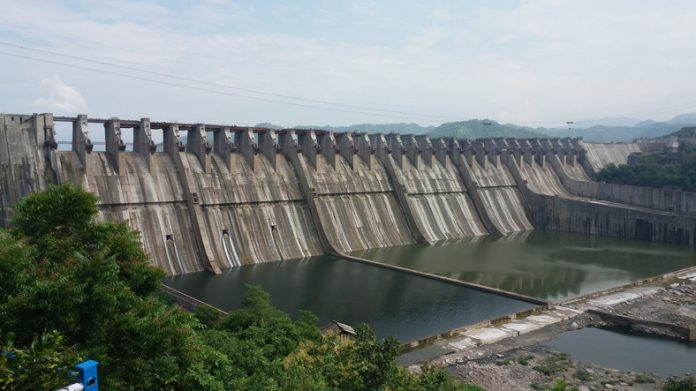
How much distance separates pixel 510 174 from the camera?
5166cm

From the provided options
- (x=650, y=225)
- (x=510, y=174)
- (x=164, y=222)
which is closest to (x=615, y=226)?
(x=650, y=225)

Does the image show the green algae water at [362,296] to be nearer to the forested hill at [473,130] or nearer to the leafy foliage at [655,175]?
the leafy foliage at [655,175]

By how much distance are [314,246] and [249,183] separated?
554 centimetres

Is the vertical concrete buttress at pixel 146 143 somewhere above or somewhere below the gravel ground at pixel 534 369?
above

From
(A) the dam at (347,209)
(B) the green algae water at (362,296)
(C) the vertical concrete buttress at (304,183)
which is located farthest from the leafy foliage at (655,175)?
(C) the vertical concrete buttress at (304,183)

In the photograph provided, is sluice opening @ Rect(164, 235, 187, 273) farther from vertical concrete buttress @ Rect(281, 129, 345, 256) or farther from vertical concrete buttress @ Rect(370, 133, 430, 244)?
vertical concrete buttress @ Rect(370, 133, 430, 244)

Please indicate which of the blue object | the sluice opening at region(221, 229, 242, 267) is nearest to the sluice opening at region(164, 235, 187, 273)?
the sluice opening at region(221, 229, 242, 267)

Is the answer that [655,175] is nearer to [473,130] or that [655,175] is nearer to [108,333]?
[108,333]

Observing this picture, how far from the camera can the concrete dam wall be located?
28562mm

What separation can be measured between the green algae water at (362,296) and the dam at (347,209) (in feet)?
0.51

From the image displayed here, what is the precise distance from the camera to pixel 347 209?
37.7 m

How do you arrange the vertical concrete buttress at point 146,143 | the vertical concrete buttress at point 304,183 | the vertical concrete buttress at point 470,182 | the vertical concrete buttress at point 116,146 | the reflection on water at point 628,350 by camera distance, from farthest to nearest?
the vertical concrete buttress at point 470,182
the vertical concrete buttress at point 304,183
the vertical concrete buttress at point 146,143
the vertical concrete buttress at point 116,146
the reflection on water at point 628,350

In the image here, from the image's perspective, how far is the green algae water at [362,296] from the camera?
21.8m

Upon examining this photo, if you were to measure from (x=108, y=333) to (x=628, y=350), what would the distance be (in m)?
18.4
